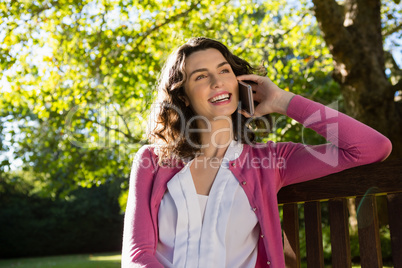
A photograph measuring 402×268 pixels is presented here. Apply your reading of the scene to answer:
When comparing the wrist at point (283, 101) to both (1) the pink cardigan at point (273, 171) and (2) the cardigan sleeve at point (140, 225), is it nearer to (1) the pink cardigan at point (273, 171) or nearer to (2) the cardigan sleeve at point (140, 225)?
(1) the pink cardigan at point (273, 171)

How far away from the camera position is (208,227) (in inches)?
85.2

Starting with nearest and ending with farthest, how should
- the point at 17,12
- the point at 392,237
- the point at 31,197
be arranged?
the point at 392,237 → the point at 17,12 → the point at 31,197

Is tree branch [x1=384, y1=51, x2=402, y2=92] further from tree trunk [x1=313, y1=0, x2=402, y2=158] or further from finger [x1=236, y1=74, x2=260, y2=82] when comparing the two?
finger [x1=236, y1=74, x2=260, y2=82]

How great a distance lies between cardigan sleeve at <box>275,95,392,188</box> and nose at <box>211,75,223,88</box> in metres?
0.42

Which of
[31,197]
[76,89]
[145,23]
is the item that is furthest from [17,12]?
[31,197]

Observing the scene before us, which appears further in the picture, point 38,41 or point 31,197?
point 31,197

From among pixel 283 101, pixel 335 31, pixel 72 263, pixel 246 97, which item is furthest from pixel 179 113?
pixel 72 263

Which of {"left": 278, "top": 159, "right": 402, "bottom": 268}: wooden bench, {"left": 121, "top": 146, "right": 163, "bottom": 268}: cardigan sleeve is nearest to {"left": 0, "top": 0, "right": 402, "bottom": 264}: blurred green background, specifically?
{"left": 121, "top": 146, "right": 163, "bottom": 268}: cardigan sleeve

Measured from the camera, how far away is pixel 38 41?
8203 millimetres

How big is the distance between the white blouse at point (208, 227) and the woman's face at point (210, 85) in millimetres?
419

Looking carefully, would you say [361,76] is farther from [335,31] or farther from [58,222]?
[58,222]

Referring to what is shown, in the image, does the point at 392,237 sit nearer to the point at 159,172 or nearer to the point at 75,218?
the point at 159,172

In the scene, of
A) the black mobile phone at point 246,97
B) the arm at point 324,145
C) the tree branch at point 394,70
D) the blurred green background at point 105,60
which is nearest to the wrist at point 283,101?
the arm at point 324,145

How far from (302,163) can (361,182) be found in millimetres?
365
